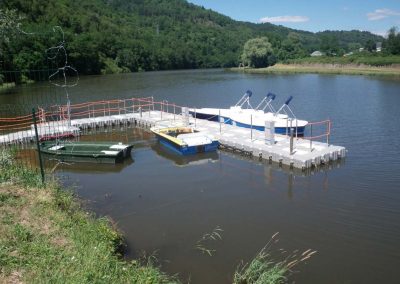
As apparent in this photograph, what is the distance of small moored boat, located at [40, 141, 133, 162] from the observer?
18.9 m

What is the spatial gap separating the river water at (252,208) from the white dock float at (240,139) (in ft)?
1.74

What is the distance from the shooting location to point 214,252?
34.8 ft

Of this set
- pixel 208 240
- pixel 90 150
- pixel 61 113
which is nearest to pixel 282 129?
pixel 90 150

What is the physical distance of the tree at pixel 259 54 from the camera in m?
112

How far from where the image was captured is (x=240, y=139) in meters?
21.5

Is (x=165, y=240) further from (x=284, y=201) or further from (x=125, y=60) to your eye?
(x=125, y=60)

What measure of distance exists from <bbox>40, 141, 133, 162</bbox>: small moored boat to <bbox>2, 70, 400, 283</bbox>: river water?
20.9 inches

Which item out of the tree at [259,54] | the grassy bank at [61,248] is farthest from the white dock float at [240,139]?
the tree at [259,54]

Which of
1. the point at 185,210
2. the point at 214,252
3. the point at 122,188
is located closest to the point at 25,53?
the point at 122,188

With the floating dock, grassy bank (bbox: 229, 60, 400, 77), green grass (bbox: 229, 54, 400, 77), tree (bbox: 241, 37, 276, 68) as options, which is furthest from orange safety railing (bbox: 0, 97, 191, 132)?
tree (bbox: 241, 37, 276, 68)

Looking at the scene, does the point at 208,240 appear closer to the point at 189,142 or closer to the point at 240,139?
the point at 189,142

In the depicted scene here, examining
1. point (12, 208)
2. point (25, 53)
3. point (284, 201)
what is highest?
point (25, 53)

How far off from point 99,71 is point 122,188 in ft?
274

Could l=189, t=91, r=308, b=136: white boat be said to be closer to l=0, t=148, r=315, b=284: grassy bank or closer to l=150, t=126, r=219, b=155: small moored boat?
l=150, t=126, r=219, b=155: small moored boat
